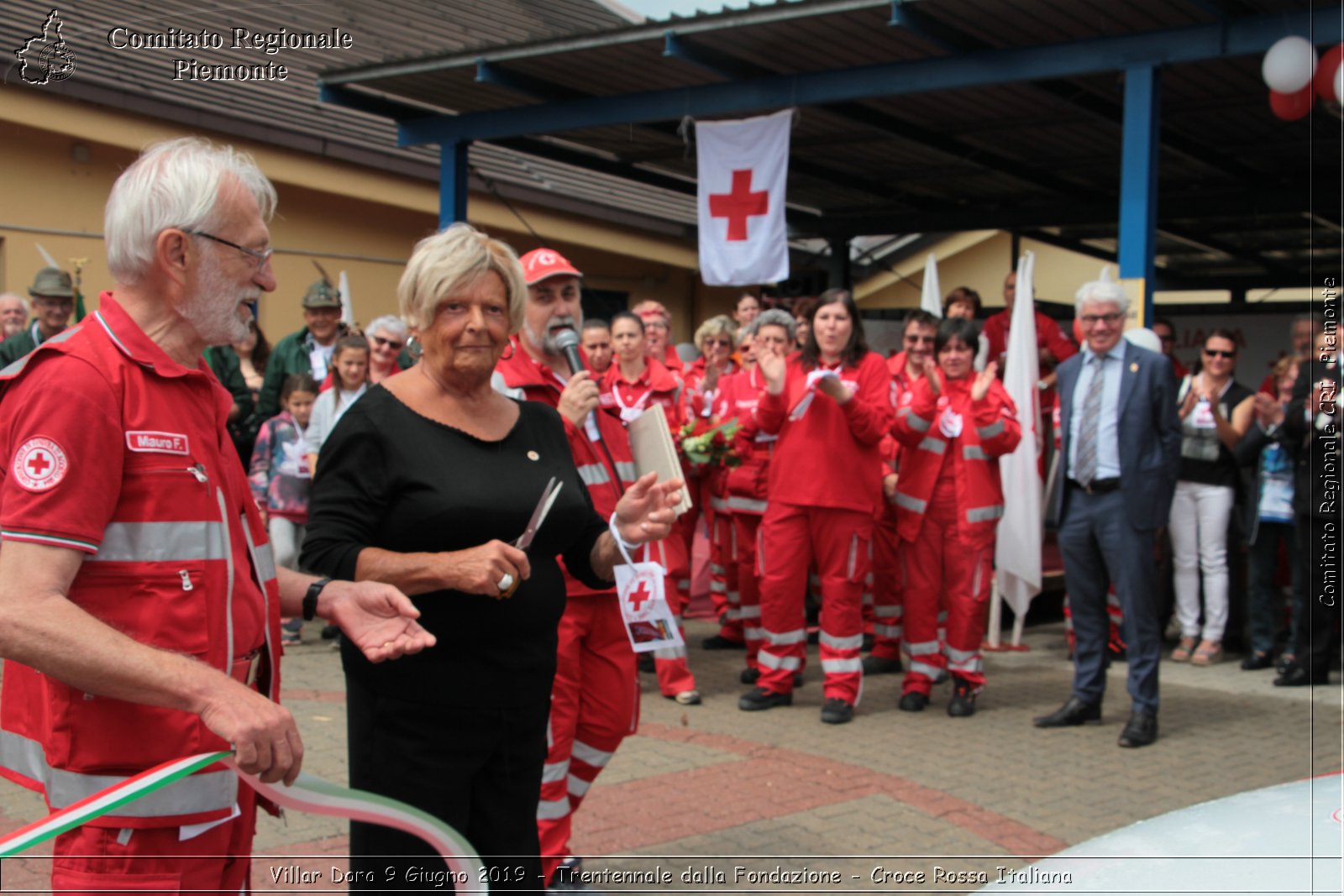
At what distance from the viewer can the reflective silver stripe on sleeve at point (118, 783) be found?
7.27ft

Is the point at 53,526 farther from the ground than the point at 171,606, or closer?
farther from the ground

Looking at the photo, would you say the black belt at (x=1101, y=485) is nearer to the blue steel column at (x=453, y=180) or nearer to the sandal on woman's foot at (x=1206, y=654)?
the sandal on woman's foot at (x=1206, y=654)

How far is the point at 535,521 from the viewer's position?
3.03 meters

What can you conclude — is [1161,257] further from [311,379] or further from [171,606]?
[171,606]

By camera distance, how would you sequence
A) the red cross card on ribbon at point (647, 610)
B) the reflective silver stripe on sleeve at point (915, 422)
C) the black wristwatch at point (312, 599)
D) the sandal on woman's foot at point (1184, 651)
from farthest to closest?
the sandal on woman's foot at point (1184, 651) < the reflective silver stripe on sleeve at point (915, 422) < the red cross card on ribbon at point (647, 610) < the black wristwatch at point (312, 599)

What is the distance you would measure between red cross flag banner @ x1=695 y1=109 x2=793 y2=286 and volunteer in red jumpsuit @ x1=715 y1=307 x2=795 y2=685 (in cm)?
140

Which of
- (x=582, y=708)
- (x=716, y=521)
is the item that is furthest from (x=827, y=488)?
(x=582, y=708)

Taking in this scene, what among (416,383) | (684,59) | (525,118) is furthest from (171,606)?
(525,118)

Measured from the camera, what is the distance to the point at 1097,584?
23.1 feet

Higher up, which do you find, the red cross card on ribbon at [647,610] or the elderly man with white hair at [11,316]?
the elderly man with white hair at [11,316]

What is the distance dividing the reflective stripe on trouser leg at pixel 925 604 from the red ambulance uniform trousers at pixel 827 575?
1.62 ft

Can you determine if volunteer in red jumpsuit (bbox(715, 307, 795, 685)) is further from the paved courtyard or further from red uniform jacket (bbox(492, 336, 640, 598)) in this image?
red uniform jacket (bbox(492, 336, 640, 598))

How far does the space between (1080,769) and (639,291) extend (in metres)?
13.5

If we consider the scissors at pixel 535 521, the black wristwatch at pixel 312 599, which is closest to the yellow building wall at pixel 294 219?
the scissors at pixel 535 521
